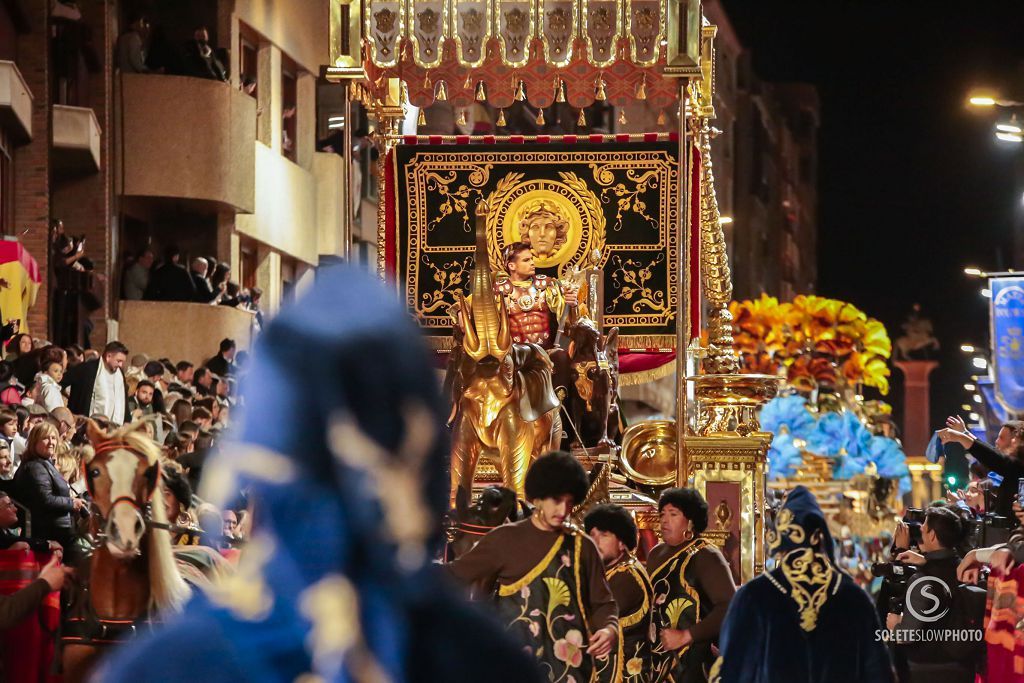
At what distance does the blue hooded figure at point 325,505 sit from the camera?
84.5 inches

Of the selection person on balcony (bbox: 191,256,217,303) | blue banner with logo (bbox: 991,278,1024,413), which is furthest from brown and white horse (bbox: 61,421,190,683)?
blue banner with logo (bbox: 991,278,1024,413)

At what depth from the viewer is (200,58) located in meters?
29.1

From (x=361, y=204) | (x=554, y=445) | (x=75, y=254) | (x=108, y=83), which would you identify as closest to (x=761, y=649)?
(x=554, y=445)

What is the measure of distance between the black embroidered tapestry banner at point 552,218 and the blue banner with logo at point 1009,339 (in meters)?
12.0

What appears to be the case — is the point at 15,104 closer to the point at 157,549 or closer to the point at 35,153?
the point at 35,153

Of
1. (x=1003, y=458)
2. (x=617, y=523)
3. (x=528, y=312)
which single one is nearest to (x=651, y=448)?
(x=528, y=312)

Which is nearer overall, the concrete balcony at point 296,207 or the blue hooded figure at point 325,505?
the blue hooded figure at point 325,505

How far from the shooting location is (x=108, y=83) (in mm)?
27938

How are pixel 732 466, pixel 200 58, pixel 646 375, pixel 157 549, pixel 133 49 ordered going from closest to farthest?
1. pixel 157 549
2. pixel 732 466
3. pixel 646 375
4. pixel 133 49
5. pixel 200 58

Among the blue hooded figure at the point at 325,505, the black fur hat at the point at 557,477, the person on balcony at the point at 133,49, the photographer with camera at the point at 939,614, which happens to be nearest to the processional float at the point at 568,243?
the photographer with camera at the point at 939,614

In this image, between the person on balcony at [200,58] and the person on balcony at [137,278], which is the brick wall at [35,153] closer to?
the person on balcony at [137,278]

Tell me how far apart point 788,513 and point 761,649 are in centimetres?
59

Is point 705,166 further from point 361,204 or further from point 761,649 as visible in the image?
point 361,204

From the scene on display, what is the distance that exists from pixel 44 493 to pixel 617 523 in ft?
10.6
